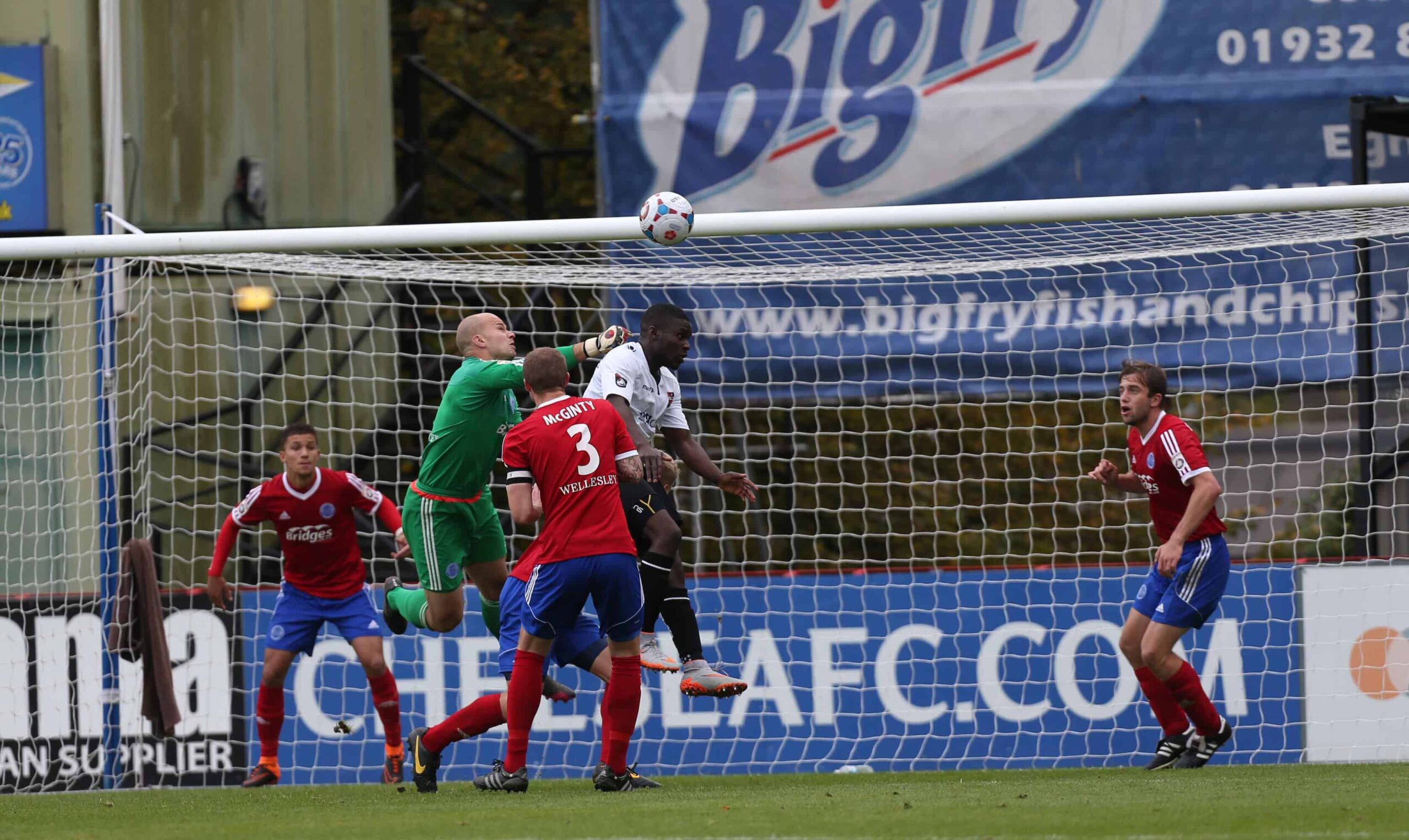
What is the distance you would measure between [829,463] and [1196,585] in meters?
5.23

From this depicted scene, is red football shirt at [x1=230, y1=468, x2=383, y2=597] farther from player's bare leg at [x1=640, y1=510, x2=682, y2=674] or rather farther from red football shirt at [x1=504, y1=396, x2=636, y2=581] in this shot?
red football shirt at [x1=504, y1=396, x2=636, y2=581]

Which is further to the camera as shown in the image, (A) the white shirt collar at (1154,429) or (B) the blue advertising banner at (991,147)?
(B) the blue advertising banner at (991,147)

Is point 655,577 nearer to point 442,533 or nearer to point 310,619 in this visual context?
point 442,533

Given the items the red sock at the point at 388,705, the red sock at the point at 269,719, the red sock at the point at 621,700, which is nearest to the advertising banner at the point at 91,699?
the red sock at the point at 269,719

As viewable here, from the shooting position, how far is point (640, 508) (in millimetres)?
7750

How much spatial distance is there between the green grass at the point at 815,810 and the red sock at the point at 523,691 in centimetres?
32

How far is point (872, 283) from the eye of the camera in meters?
12.3

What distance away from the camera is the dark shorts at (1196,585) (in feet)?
27.0

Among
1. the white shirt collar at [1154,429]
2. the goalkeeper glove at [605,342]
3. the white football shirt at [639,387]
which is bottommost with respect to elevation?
the white shirt collar at [1154,429]

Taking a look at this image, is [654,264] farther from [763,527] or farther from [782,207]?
[763,527]

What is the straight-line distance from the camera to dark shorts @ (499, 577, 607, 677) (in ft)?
25.0

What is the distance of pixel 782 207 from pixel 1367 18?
4370 millimetres

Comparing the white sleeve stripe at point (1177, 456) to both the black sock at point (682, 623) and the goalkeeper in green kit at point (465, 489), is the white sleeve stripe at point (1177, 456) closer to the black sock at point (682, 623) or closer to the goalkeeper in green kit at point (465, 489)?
the black sock at point (682, 623)

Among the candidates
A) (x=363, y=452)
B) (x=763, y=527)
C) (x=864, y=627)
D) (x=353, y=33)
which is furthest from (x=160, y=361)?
(x=864, y=627)
